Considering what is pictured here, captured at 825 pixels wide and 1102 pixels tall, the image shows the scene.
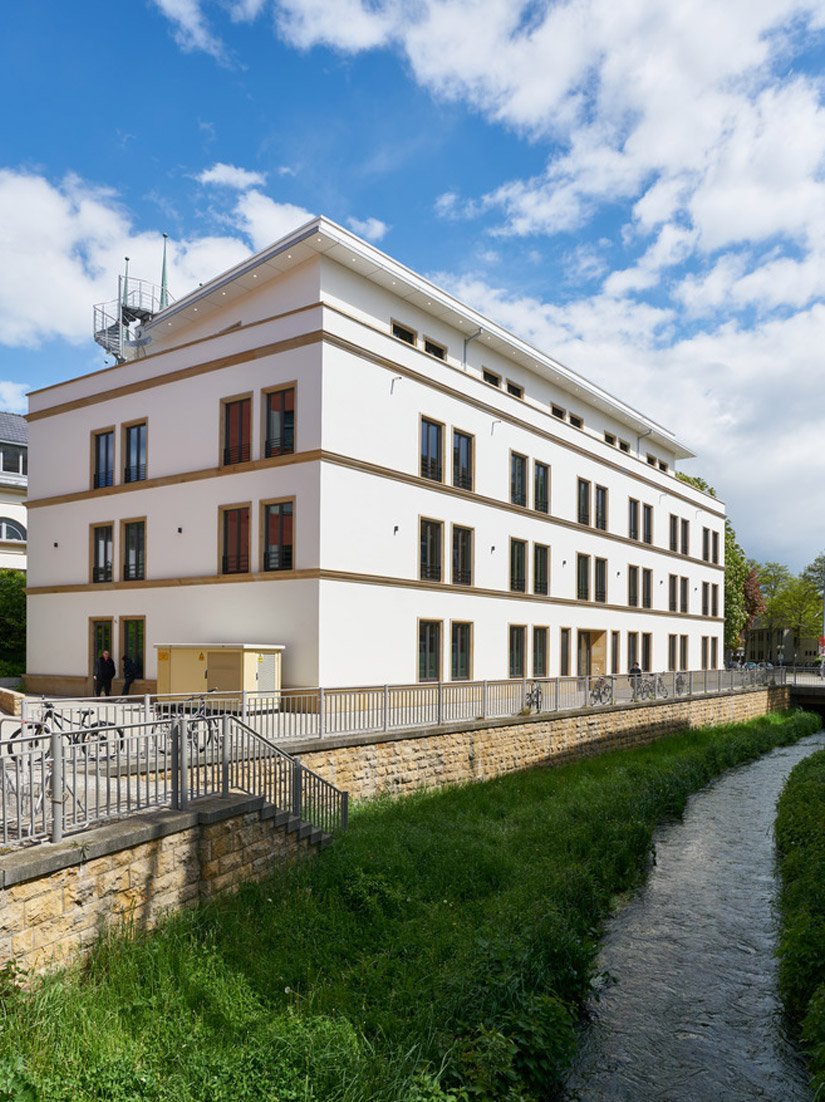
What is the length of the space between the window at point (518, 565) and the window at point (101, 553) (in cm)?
1328

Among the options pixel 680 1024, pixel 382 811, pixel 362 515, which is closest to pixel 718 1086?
pixel 680 1024

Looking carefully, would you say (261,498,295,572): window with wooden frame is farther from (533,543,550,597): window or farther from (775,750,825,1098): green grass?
(775,750,825,1098): green grass

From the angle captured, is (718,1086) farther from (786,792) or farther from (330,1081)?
(786,792)

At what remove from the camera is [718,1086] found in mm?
7844

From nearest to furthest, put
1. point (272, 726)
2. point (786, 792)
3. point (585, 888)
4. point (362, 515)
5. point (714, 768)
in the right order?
point (585, 888), point (272, 726), point (786, 792), point (362, 515), point (714, 768)

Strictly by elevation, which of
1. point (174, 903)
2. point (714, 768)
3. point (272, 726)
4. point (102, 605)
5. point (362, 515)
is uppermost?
point (362, 515)

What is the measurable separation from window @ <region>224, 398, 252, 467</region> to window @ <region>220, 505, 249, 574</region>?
1406 mm

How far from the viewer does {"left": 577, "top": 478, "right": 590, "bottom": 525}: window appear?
111 ft

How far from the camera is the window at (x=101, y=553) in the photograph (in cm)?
2627

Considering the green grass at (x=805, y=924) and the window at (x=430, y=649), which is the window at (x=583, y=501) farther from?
the green grass at (x=805, y=924)

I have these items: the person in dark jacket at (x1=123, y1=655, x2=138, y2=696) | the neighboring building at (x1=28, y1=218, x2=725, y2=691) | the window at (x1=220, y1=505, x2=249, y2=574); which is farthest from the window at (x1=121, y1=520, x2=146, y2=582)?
the window at (x1=220, y1=505, x2=249, y2=574)

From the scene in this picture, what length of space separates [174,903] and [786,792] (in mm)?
14934

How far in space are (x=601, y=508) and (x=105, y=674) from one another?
21.4 m

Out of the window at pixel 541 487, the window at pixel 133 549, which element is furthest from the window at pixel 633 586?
the window at pixel 133 549
